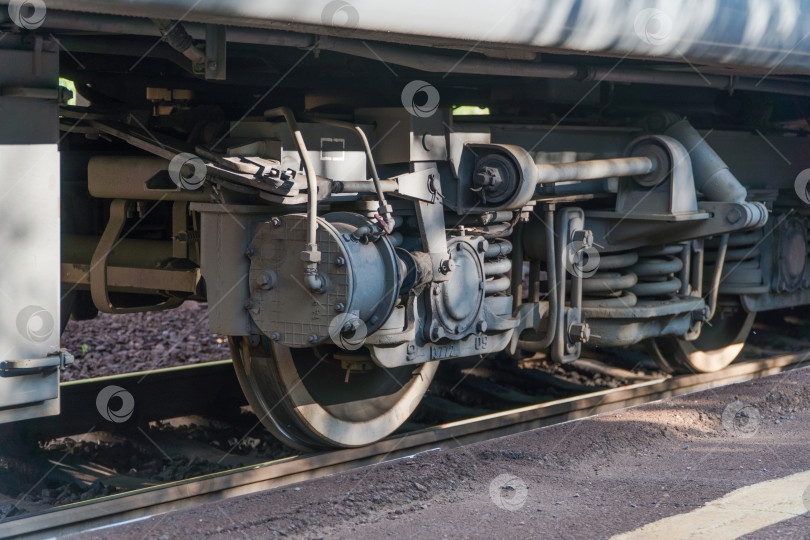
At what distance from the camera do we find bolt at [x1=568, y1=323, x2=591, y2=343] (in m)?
5.14

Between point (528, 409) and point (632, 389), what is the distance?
901mm

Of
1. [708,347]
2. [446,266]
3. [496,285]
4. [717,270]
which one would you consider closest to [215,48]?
[446,266]

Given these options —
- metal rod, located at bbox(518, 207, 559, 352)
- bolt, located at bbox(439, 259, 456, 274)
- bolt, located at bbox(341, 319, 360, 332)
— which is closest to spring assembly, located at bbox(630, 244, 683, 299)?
metal rod, located at bbox(518, 207, 559, 352)

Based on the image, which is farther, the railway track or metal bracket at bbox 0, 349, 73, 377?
the railway track

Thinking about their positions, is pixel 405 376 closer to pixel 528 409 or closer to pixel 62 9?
pixel 528 409

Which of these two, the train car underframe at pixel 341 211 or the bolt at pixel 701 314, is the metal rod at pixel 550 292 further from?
the bolt at pixel 701 314

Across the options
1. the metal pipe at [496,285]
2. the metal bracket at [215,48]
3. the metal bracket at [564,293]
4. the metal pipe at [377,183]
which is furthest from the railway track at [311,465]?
the metal bracket at [215,48]

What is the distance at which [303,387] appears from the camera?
14.0 feet

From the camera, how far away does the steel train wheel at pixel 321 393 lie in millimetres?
4238

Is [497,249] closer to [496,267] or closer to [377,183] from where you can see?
[496,267]

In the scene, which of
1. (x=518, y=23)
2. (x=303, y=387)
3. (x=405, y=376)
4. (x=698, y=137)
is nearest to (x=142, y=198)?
(x=303, y=387)

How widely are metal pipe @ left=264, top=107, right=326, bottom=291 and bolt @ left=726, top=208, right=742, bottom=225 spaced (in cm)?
271

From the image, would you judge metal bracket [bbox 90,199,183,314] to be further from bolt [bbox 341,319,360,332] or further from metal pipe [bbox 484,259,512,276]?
metal pipe [bbox 484,259,512,276]

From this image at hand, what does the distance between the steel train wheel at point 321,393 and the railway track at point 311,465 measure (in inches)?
4.3
